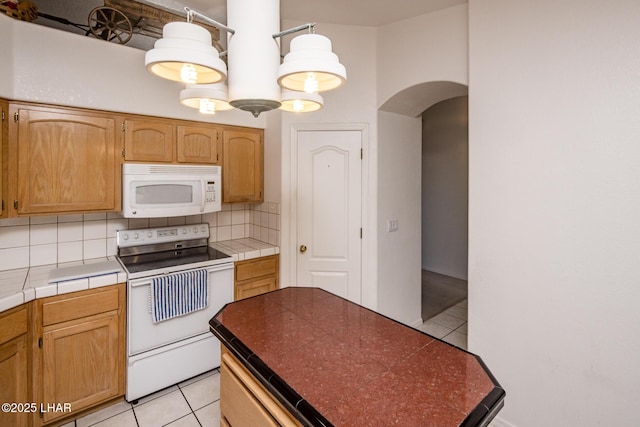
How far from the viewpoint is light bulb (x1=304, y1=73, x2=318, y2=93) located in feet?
3.74

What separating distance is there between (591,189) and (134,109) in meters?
2.97

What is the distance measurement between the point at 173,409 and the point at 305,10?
10.3ft

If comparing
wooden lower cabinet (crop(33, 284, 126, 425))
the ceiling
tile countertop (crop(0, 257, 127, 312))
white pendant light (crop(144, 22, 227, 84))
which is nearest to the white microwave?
tile countertop (crop(0, 257, 127, 312))

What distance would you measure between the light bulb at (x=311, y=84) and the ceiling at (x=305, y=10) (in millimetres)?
1667

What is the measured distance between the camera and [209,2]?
2344 mm

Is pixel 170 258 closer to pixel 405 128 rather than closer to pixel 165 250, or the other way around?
pixel 165 250

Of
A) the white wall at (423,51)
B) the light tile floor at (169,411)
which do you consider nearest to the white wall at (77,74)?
the white wall at (423,51)

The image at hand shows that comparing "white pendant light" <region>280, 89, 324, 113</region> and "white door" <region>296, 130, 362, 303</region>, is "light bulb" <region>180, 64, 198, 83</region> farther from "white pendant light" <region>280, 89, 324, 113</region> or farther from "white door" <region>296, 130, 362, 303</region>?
"white door" <region>296, 130, 362, 303</region>

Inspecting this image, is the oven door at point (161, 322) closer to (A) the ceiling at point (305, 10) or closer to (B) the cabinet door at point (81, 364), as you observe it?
(B) the cabinet door at point (81, 364)

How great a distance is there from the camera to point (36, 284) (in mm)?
1939

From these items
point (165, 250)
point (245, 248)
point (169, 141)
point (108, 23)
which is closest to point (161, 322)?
point (165, 250)

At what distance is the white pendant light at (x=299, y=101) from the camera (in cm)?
126

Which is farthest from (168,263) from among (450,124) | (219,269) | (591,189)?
(450,124)

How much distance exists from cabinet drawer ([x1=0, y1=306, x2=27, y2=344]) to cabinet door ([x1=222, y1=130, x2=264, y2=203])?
1558 millimetres
